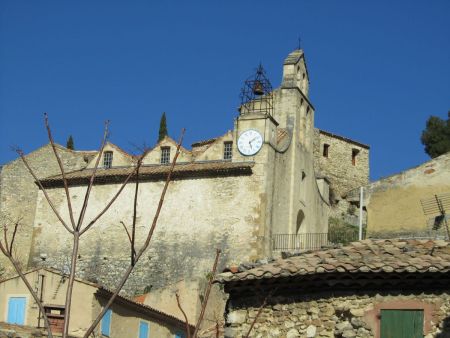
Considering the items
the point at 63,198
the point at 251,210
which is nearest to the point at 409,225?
the point at 251,210

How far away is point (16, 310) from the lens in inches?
1060

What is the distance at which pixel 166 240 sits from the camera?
37.5 meters

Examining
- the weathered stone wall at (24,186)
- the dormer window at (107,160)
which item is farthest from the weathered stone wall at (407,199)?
the weathered stone wall at (24,186)

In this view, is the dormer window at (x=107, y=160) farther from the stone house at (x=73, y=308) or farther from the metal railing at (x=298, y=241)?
the stone house at (x=73, y=308)

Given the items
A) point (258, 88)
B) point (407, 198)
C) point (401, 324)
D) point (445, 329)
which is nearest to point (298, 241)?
point (258, 88)

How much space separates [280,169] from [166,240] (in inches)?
238

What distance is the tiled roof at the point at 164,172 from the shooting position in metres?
36.9

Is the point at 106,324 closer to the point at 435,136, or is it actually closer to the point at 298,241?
the point at 298,241

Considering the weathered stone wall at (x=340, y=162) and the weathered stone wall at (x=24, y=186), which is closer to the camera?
the weathered stone wall at (x=24, y=186)

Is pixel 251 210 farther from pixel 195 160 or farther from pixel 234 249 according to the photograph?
pixel 195 160

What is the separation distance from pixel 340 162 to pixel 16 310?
1626 inches

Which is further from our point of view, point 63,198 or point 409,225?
point 63,198

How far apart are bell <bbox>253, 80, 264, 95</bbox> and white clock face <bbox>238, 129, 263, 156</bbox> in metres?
3.16

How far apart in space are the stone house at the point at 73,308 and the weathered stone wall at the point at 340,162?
36065 millimetres
